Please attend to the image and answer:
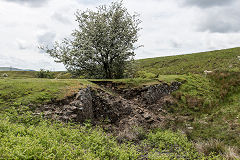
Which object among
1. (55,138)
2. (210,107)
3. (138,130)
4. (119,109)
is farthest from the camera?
(210,107)

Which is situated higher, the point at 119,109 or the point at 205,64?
the point at 205,64

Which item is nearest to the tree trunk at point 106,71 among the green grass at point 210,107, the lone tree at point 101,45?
the lone tree at point 101,45

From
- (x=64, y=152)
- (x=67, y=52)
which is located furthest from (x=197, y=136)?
(x=67, y=52)

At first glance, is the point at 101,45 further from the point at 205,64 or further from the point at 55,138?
the point at 205,64

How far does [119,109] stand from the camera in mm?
15266

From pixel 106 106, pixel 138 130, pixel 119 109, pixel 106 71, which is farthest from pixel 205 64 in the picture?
pixel 138 130

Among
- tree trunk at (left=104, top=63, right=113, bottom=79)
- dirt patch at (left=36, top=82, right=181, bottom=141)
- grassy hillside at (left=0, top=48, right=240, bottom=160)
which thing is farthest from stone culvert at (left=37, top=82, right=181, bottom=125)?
tree trunk at (left=104, top=63, right=113, bottom=79)

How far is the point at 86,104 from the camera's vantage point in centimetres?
1332

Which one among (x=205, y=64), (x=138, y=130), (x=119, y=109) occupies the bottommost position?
(x=138, y=130)

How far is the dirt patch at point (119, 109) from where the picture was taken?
11859mm

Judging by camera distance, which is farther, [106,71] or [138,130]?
[106,71]

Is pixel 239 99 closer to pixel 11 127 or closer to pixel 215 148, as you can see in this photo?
pixel 215 148

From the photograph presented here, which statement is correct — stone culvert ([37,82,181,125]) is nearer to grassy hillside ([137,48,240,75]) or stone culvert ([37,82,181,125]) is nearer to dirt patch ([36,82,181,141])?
dirt patch ([36,82,181,141])

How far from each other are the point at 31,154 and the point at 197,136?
11643mm
